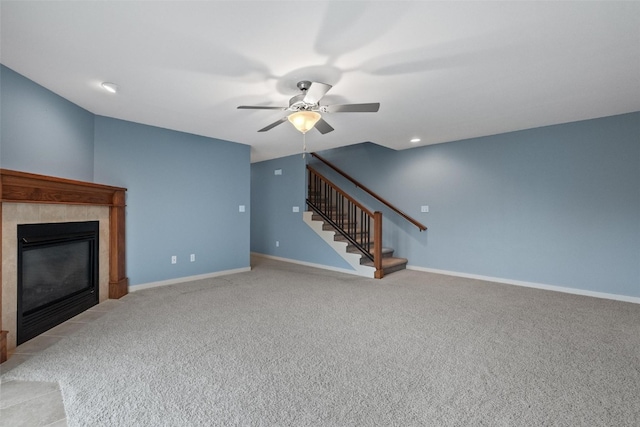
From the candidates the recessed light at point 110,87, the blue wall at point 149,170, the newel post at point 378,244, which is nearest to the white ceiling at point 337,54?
the recessed light at point 110,87

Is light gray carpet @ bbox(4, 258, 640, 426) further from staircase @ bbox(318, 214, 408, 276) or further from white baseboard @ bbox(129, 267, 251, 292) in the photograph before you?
staircase @ bbox(318, 214, 408, 276)

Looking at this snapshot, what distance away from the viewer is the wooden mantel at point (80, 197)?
2334mm

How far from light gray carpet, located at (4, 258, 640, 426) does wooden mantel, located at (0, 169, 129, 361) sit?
0.39 meters

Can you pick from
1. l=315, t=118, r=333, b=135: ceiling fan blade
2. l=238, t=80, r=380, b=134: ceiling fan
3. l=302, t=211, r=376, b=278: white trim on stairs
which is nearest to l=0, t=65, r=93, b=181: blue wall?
l=238, t=80, r=380, b=134: ceiling fan

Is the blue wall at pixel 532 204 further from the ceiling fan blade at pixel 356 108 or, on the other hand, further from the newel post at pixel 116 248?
the newel post at pixel 116 248

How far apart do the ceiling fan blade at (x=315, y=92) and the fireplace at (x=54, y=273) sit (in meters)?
2.71

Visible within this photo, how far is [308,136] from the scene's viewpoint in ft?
15.2

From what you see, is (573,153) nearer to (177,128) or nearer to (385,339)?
(385,339)

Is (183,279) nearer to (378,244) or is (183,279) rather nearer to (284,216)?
(284,216)

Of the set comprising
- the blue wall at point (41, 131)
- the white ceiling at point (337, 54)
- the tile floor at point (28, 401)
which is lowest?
the tile floor at point (28, 401)

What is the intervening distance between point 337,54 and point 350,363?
2.31m

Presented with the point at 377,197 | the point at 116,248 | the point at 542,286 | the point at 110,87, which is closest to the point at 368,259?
the point at 377,197

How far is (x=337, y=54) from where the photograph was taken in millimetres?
2197

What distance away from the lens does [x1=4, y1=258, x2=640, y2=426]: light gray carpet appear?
5.27 feet
